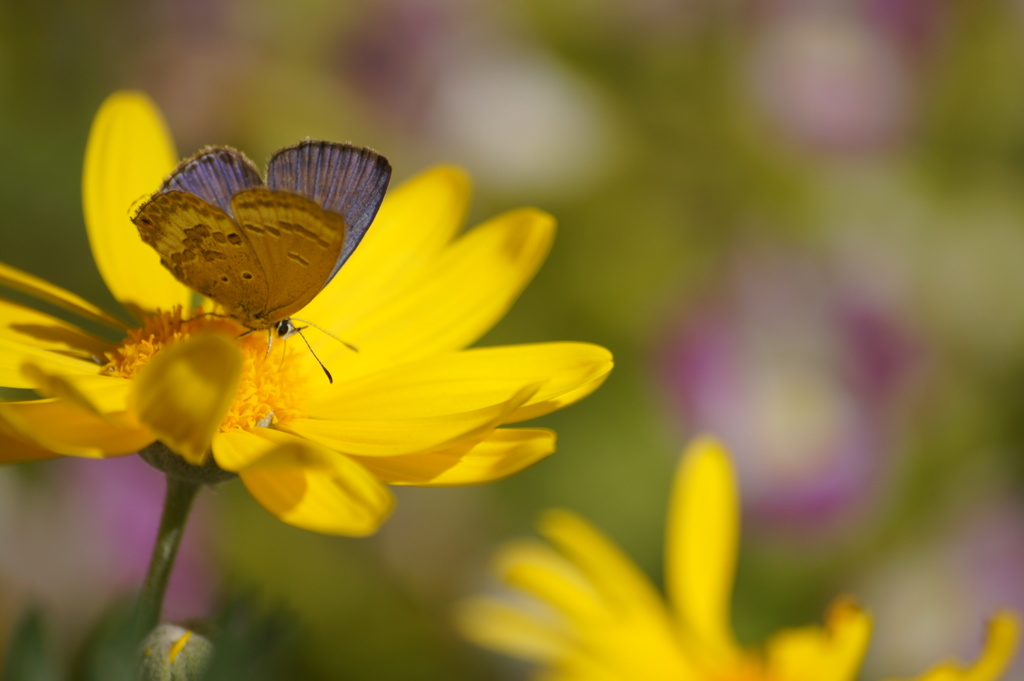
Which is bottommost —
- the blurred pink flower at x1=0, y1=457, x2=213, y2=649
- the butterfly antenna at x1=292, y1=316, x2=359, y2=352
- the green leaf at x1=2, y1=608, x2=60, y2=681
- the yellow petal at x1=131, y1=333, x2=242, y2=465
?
the blurred pink flower at x1=0, y1=457, x2=213, y2=649

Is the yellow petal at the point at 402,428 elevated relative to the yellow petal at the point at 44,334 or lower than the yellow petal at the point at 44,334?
elevated

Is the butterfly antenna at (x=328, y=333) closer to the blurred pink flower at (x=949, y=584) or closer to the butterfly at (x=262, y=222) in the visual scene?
the butterfly at (x=262, y=222)

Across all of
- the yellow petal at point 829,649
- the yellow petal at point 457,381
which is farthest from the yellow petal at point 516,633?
the yellow petal at point 457,381

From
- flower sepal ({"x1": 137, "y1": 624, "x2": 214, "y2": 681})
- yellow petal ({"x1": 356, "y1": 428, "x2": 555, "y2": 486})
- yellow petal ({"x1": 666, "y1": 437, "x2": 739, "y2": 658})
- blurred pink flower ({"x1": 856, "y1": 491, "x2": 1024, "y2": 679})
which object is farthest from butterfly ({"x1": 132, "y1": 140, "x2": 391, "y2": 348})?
blurred pink flower ({"x1": 856, "y1": 491, "x2": 1024, "y2": 679})

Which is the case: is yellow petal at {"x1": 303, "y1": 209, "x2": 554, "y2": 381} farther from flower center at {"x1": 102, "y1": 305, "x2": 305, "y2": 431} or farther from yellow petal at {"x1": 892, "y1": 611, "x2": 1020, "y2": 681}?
yellow petal at {"x1": 892, "y1": 611, "x2": 1020, "y2": 681}

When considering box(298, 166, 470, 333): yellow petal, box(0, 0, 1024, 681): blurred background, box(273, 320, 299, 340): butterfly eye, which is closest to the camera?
box(273, 320, 299, 340): butterfly eye

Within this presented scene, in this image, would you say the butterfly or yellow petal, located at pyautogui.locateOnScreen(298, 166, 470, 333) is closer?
the butterfly

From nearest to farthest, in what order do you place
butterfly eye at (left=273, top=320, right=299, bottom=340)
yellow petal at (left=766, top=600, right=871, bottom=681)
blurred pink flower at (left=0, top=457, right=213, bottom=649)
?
yellow petal at (left=766, top=600, right=871, bottom=681) → butterfly eye at (left=273, top=320, right=299, bottom=340) → blurred pink flower at (left=0, top=457, right=213, bottom=649)
